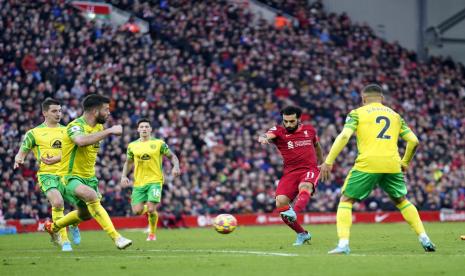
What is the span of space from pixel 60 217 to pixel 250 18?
2793 centimetres

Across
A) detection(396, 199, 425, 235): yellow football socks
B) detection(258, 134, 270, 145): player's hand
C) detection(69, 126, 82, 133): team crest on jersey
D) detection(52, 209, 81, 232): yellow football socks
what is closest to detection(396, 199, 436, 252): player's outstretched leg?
detection(396, 199, 425, 235): yellow football socks

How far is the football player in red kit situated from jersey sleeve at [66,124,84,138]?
3.88 meters

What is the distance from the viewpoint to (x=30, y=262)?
13609mm

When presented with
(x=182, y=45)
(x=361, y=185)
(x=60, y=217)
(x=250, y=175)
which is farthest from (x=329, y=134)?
(x=361, y=185)

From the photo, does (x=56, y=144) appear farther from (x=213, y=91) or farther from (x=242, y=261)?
(x=213, y=91)

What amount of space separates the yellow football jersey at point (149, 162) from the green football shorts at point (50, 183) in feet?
11.7

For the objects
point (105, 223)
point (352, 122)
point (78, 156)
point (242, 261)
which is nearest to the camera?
point (242, 261)

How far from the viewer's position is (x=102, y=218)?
15.0 meters

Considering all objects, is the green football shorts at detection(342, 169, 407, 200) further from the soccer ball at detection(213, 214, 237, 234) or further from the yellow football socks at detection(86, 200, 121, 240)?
the soccer ball at detection(213, 214, 237, 234)

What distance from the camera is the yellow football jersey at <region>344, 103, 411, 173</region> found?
1356cm

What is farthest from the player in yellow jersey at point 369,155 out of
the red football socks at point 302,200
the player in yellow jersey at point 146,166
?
the player in yellow jersey at point 146,166

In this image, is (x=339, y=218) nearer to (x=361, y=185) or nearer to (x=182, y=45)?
(x=361, y=185)

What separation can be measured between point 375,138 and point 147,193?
28.9 feet

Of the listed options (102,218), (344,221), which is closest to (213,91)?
(102,218)
